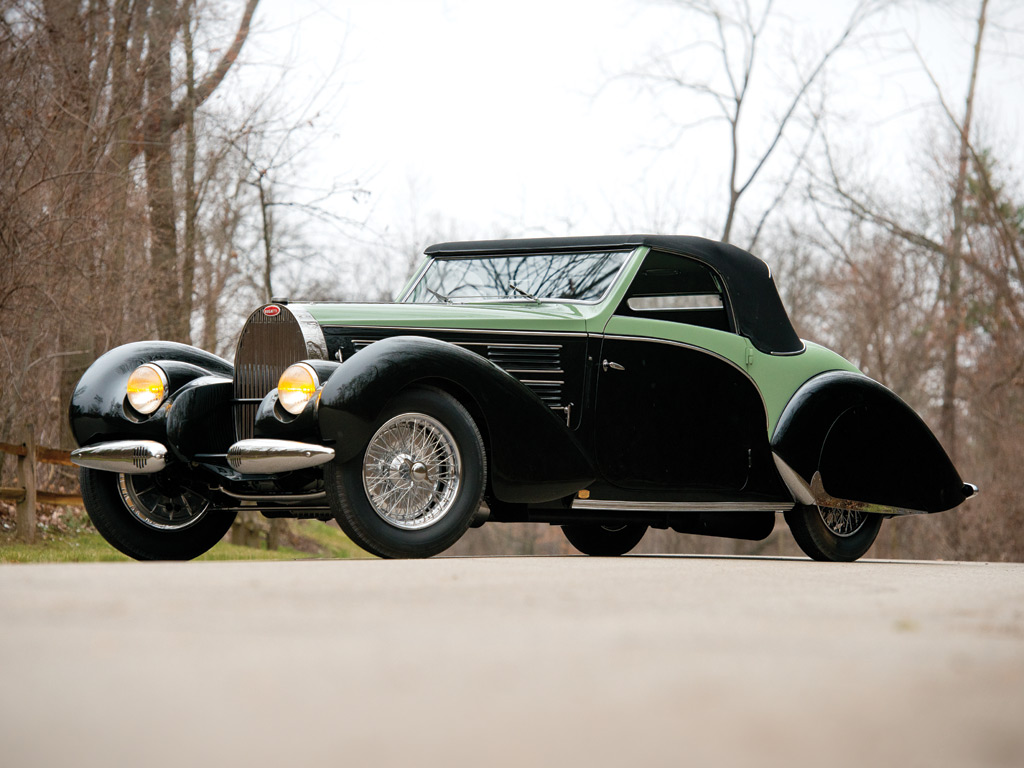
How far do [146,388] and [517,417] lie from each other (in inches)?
87.4

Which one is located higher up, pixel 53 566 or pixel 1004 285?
pixel 1004 285

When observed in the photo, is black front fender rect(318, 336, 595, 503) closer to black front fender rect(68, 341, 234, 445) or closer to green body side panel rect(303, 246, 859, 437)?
green body side panel rect(303, 246, 859, 437)

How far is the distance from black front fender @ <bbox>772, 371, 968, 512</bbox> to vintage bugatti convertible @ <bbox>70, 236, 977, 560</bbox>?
15 millimetres

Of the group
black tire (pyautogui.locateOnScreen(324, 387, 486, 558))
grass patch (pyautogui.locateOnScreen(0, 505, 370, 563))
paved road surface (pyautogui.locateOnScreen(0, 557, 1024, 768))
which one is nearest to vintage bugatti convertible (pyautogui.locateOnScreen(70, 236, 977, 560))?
black tire (pyautogui.locateOnScreen(324, 387, 486, 558))

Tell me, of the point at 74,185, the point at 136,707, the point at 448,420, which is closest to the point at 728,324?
the point at 448,420

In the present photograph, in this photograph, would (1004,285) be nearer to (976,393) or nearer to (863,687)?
(976,393)

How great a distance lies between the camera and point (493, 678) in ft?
7.55

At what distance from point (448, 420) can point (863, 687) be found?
3961 mm

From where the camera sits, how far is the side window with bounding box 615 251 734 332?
7695 millimetres

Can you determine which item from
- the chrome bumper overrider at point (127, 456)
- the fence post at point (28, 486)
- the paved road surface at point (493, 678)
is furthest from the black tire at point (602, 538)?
the paved road surface at point (493, 678)

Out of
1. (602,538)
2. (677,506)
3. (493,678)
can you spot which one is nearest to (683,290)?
(677,506)

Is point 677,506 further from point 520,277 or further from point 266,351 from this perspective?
point 266,351

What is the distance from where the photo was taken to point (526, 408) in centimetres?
650

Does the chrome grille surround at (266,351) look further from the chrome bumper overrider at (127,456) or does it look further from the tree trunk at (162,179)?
the tree trunk at (162,179)
